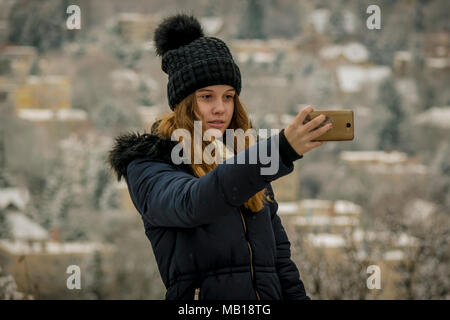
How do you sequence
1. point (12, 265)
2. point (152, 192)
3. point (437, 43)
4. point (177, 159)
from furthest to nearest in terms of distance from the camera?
point (437, 43)
point (12, 265)
point (177, 159)
point (152, 192)

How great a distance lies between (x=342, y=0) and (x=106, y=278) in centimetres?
2173

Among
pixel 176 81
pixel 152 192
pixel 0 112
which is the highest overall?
pixel 0 112

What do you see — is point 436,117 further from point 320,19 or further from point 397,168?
point 320,19

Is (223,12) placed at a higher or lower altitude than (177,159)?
higher

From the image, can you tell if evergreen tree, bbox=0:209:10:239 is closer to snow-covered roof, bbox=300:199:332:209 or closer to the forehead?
snow-covered roof, bbox=300:199:332:209

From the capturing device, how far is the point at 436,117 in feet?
114

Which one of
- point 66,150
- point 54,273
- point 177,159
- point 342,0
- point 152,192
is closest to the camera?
point 152,192

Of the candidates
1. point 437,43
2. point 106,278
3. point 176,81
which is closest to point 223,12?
point 437,43

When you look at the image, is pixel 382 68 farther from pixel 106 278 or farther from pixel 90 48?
pixel 106 278

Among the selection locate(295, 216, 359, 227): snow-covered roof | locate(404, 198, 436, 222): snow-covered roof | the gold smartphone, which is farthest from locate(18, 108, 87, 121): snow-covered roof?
the gold smartphone

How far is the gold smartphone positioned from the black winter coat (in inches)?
5.1

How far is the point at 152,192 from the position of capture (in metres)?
1.23

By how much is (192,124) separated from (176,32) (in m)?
0.23

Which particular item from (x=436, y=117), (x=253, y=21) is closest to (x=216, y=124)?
(x=436, y=117)
